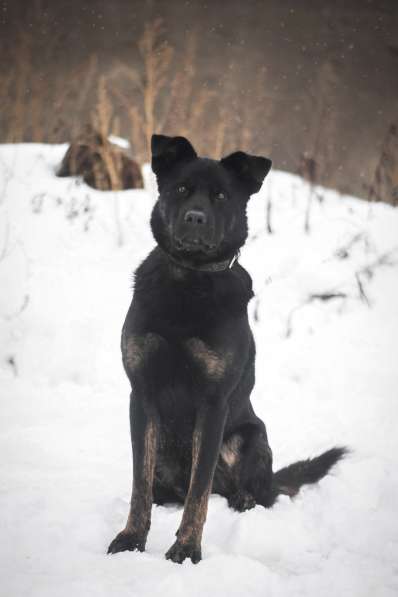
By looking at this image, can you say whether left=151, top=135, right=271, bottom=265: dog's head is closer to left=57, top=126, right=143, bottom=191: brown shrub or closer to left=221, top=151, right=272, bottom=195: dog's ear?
left=221, top=151, right=272, bottom=195: dog's ear

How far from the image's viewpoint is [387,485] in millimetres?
3279

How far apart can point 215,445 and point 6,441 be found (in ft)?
6.63

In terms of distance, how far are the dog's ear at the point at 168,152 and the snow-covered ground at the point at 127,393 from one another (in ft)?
6.67

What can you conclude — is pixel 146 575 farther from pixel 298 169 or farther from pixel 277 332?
pixel 298 169

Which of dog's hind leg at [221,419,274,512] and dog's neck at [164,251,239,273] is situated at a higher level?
dog's neck at [164,251,239,273]

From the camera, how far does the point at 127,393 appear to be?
188 inches

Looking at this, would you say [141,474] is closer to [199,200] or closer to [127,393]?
[199,200]

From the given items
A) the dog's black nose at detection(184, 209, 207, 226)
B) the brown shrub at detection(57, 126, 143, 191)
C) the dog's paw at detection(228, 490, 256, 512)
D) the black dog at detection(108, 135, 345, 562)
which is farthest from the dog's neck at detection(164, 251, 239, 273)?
the brown shrub at detection(57, 126, 143, 191)

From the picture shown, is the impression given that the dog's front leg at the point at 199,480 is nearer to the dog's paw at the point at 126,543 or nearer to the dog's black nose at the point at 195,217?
the dog's paw at the point at 126,543

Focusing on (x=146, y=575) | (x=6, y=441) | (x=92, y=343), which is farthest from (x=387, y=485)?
(x=92, y=343)

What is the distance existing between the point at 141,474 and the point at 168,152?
1801 mm

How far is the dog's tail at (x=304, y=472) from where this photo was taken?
3.29m

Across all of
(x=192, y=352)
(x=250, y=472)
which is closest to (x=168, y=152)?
(x=192, y=352)

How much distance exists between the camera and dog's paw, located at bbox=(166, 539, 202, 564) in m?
2.30
